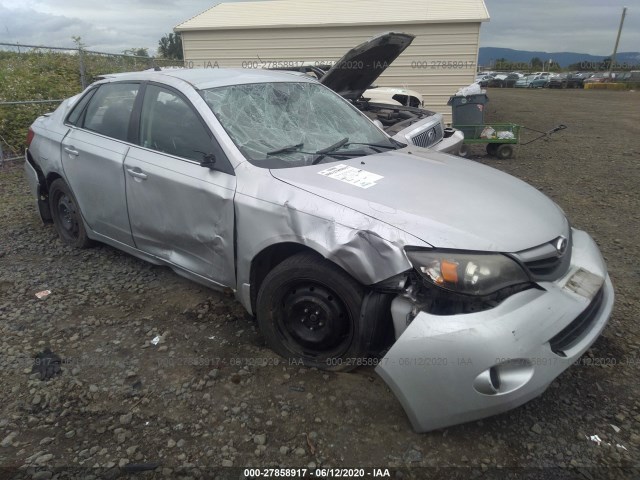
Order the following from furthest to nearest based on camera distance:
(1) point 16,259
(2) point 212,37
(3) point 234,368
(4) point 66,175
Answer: (2) point 212,37 < (1) point 16,259 < (4) point 66,175 < (3) point 234,368

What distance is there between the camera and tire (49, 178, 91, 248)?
421 cm

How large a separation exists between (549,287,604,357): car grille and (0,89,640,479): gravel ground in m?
0.45

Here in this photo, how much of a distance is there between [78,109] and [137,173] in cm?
134

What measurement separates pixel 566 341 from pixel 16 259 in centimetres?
453

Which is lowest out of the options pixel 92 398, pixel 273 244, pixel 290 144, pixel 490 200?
pixel 92 398

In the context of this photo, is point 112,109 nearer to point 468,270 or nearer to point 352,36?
point 468,270

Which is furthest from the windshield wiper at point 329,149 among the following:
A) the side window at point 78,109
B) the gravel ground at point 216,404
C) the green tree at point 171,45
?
the green tree at point 171,45

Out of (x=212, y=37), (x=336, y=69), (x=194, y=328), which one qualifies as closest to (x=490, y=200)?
(x=194, y=328)

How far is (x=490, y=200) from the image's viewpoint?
2.64 meters

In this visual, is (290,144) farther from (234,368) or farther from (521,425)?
(521,425)

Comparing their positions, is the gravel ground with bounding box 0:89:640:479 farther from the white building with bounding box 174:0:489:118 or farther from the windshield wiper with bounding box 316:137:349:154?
the white building with bounding box 174:0:489:118

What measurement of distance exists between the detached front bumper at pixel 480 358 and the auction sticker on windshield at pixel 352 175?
2.82ft

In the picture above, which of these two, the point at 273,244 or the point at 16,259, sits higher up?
the point at 273,244

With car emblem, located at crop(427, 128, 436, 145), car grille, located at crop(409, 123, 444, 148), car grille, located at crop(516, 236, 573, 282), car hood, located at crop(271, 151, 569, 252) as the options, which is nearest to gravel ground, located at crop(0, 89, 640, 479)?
car grille, located at crop(516, 236, 573, 282)
